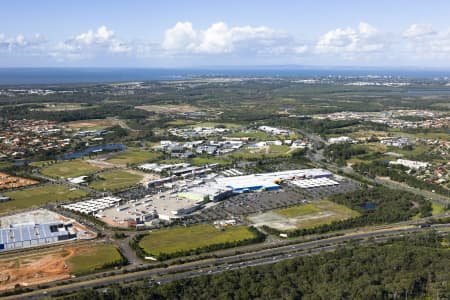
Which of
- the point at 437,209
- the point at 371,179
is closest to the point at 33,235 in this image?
the point at 437,209

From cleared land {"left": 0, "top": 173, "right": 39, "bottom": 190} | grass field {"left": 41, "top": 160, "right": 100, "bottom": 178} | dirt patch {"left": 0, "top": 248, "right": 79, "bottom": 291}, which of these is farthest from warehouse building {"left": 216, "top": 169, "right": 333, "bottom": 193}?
cleared land {"left": 0, "top": 173, "right": 39, "bottom": 190}

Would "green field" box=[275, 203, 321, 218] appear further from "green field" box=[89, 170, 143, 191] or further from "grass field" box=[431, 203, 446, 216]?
"green field" box=[89, 170, 143, 191]

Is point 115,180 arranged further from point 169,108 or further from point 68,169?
point 169,108

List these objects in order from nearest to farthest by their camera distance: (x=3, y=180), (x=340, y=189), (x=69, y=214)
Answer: (x=69, y=214) < (x=340, y=189) < (x=3, y=180)

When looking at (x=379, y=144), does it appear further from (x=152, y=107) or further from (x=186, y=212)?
(x=152, y=107)

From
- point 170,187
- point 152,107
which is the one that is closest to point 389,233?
point 170,187

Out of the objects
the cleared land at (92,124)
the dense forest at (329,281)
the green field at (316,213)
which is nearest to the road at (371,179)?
the green field at (316,213)
